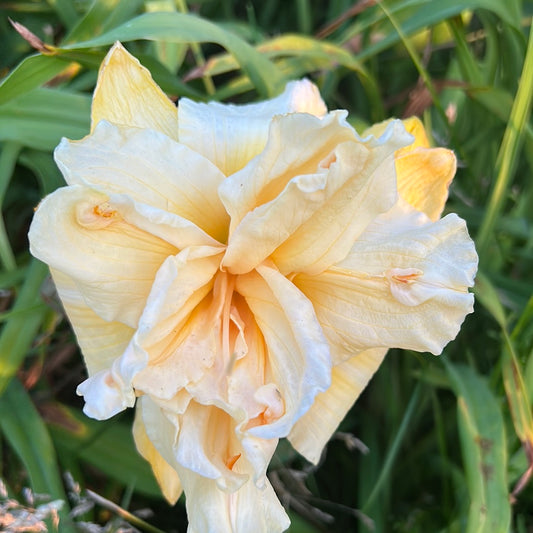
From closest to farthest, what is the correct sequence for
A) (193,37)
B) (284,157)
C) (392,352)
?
(284,157)
(193,37)
(392,352)

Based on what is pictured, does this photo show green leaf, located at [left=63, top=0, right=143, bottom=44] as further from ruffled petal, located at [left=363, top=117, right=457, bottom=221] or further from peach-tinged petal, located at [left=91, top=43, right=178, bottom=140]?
ruffled petal, located at [left=363, top=117, right=457, bottom=221]

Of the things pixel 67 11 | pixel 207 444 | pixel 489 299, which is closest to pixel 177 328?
pixel 207 444

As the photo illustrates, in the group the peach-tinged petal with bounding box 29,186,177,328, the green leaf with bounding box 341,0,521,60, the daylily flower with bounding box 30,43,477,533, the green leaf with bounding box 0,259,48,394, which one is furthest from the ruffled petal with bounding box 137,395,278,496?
the green leaf with bounding box 341,0,521,60

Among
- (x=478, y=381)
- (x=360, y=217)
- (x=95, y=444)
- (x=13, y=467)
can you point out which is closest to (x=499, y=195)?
(x=478, y=381)

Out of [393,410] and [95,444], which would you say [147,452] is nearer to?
[95,444]

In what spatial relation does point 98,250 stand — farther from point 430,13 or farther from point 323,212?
point 430,13

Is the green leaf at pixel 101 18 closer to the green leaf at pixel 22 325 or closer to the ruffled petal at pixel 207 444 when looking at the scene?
the green leaf at pixel 22 325
